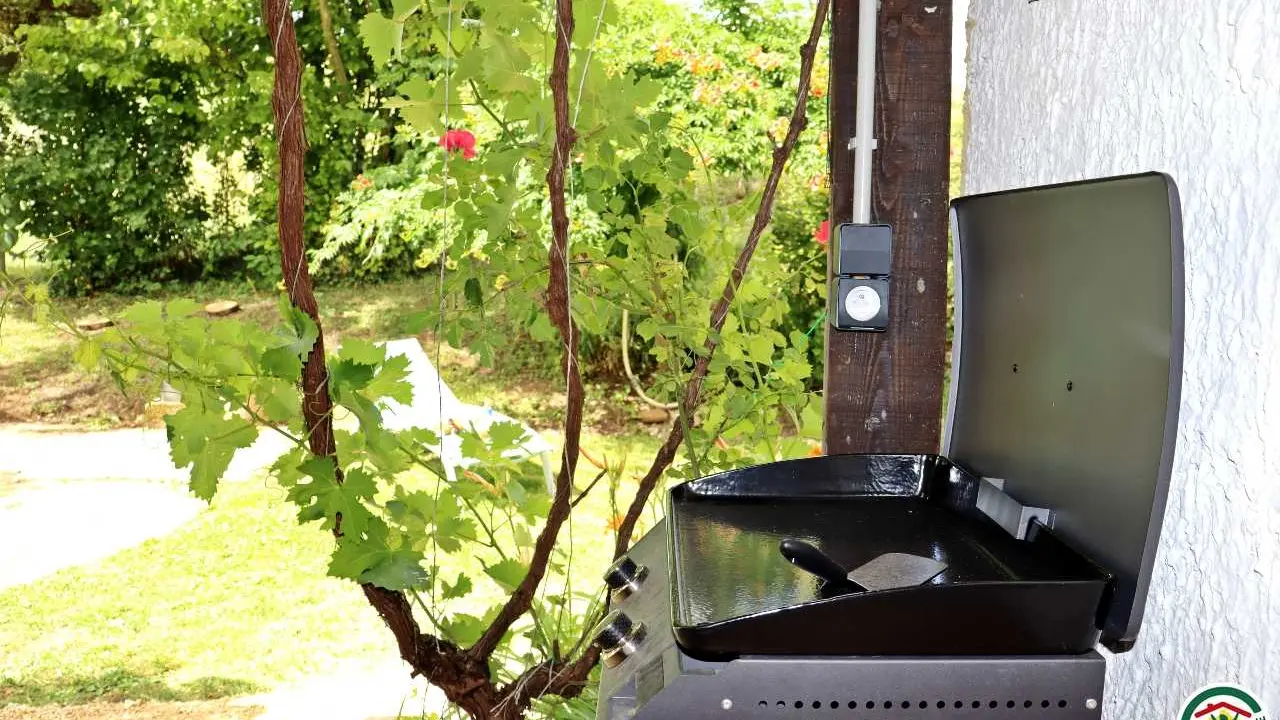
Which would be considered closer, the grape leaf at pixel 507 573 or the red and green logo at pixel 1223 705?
the red and green logo at pixel 1223 705

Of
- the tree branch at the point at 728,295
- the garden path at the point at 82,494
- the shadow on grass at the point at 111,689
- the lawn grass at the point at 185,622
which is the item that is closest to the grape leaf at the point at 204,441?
the tree branch at the point at 728,295

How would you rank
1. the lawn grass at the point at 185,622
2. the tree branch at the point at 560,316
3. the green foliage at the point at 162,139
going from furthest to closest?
the green foliage at the point at 162,139 → the lawn grass at the point at 185,622 → the tree branch at the point at 560,316

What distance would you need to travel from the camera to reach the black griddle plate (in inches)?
28.3

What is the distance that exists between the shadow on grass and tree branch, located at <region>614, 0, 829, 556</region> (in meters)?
2.51

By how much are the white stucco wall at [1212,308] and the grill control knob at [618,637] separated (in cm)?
39

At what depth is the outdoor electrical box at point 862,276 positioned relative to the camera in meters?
1.33

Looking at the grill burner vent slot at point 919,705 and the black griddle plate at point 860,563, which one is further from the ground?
the black griddle plate at point 860,563

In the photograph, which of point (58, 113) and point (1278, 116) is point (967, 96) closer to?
point (1278, 116)

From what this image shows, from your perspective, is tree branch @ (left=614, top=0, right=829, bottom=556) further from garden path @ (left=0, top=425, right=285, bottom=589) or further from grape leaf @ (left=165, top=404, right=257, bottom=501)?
garden path @ (left=0, top=425, right=285, bottom=589)

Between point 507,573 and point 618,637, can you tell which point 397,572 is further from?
point 618,637

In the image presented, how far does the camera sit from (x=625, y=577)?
0.98 meters

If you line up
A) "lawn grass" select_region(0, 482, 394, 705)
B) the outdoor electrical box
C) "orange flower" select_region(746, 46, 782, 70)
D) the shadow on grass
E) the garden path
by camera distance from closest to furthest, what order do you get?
1. the outdoor electrical box
2. the shadow on grass
3. "lawn grass" select_region(0, 482, 394, 705)
4. the garden path
5. "orange flower" select_region(746, 46, 782, 70)

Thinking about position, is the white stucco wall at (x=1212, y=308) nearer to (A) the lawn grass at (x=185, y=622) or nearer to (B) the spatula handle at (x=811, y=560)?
(B) the spatula handle at (x=811, y=560)

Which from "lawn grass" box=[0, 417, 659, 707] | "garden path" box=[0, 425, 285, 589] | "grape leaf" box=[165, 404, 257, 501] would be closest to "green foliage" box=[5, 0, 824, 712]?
Result: "grape leaf" box=[165, 404, 257, 501]
